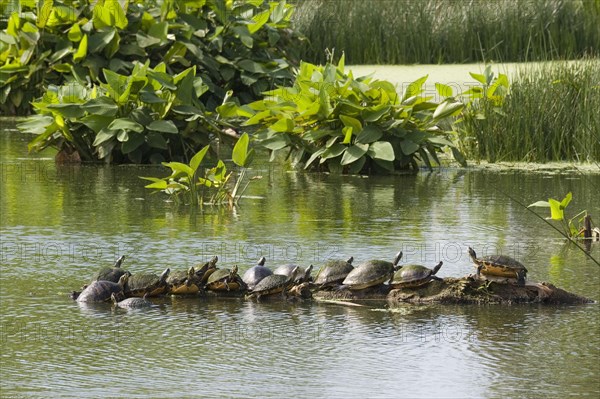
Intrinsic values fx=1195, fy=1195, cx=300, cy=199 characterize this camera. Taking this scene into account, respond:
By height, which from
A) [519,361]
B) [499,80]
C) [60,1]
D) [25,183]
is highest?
[60,1]

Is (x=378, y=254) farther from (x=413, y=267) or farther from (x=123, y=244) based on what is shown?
(x=123, y=244)

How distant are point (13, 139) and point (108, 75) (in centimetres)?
263

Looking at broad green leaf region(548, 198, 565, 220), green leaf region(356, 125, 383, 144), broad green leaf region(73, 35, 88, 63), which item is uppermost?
broad green leaf region(73, 35, 88, 63)

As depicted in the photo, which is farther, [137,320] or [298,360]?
[137,320]

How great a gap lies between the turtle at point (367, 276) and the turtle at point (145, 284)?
0.80 metres

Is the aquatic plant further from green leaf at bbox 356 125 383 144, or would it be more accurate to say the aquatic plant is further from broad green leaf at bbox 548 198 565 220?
broad green leaf at bbox 548 198 565 220

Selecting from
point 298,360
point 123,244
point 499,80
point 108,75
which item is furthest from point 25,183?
point 298,360

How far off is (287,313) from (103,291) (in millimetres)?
826

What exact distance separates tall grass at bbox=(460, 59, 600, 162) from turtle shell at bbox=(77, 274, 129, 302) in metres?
5.02

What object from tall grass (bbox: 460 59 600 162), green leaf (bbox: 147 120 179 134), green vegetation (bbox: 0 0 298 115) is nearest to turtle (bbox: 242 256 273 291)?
green leaf (bbox: 147 120 179 134)

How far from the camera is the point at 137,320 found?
5039mm

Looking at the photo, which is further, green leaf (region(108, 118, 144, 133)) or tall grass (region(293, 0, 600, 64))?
tall grass (region(293, 0, 600, 64))

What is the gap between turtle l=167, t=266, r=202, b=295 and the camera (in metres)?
5.36

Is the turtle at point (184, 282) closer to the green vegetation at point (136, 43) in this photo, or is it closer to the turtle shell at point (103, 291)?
the turtle shell at point (103, 291)
